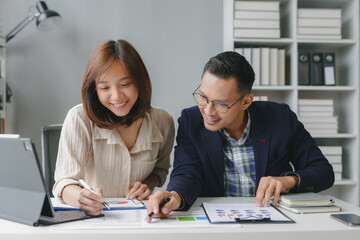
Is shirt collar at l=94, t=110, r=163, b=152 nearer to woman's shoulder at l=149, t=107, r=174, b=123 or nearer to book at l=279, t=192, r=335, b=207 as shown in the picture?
woman's shoulder at l=149, t=107, r=174, b=123

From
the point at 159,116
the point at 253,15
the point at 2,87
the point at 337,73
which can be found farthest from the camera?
the point at 337,73

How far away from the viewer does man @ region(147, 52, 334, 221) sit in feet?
4.73

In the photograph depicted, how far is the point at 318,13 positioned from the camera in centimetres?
287

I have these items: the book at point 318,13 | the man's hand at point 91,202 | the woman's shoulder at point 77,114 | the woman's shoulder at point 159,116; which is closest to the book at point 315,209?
the man's hand at point 91,202

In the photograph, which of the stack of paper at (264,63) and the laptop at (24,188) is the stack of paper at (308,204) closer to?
the laptop at (24,188)

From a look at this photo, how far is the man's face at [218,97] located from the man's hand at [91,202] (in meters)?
0.53

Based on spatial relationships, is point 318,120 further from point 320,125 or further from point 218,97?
point 218,97

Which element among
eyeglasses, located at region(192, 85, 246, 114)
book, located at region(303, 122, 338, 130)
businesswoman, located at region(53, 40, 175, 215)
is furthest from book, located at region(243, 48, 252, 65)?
eyeglasses, located at region(192, 85, 246, 114)

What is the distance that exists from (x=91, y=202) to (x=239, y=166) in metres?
0.69

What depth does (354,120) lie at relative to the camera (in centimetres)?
294

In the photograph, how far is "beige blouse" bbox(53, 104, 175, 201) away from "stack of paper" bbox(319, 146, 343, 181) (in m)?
1.70

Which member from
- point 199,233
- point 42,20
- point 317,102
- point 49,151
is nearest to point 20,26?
point 42,20

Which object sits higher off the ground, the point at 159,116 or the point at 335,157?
the point at 159,116

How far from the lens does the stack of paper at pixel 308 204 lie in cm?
115
